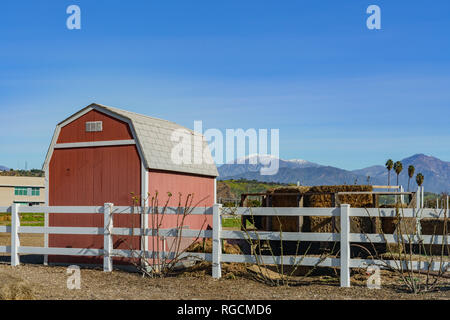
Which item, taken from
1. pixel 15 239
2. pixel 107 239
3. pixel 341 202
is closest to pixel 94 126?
pixel 107 239

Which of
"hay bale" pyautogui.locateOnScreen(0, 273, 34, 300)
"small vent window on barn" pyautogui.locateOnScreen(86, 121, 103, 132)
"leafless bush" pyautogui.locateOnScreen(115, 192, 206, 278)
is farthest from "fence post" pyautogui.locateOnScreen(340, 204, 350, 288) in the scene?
"small vent window on barn" pyautogui.locateOnScreen(86, 121, 103, 132)

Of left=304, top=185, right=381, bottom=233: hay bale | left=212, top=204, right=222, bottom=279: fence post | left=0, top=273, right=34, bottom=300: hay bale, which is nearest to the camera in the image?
left=0, top=273, right=34, bottom=300: hay bale

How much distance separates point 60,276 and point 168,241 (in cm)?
304

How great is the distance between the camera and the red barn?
41.0 ft

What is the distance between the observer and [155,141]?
516 inches

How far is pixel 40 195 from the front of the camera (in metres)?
77.2

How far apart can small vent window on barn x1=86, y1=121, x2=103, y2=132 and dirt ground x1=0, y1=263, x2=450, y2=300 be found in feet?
11.6

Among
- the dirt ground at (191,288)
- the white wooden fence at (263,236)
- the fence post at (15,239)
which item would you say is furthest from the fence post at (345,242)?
the fence post at (15,239)

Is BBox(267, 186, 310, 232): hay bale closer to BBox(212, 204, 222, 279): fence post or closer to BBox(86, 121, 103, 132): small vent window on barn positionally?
BBox(212, 204, 222, 279): fence post

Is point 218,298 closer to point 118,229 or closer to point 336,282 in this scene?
point 336,282

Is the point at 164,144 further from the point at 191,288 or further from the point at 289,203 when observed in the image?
the point at 191,288

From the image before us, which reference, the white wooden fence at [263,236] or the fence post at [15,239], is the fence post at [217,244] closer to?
the white wooden fence at [263,236]

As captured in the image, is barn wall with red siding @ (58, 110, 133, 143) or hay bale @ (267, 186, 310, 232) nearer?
hay bale @ (267, 186, 310, 232)

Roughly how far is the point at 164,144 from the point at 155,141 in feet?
1.20
